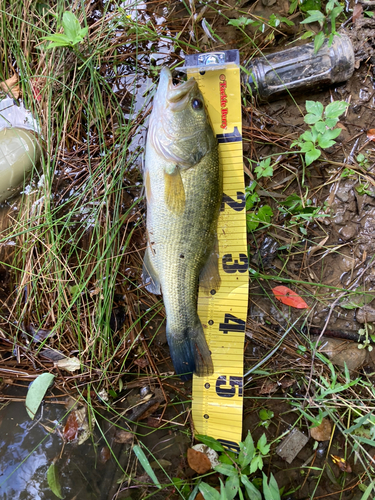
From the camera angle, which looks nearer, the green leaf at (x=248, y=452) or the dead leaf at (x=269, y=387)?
the green leaf at (x=248, y=452)

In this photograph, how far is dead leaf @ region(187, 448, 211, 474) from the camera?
7.47 feet

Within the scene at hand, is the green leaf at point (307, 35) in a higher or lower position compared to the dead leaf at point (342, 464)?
higher

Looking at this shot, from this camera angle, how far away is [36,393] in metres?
2.28

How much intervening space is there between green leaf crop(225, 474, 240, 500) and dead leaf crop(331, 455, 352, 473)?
866mm

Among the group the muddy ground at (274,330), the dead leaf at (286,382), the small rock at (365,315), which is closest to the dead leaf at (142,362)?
the muddy ground at (274,330)

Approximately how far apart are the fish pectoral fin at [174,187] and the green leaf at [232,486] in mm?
1891

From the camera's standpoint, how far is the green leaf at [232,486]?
2021mm

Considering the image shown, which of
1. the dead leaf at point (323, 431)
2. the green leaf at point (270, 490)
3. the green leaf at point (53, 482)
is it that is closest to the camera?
the green leaf at point (270, 490)

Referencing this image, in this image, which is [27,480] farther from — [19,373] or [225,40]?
[225,40]

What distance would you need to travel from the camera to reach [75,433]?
7.59 feet

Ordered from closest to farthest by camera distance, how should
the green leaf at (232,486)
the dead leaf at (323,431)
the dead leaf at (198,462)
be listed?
the green leaf at (232,486) < the dead leaf at (198,462) < the dead leaf at (323,431)

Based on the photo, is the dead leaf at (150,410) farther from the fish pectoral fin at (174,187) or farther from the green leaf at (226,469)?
the fish pectoral fin at (174,187)

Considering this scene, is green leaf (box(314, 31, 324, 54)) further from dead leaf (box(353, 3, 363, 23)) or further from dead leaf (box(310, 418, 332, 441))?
dead leaf (box(310, 418, 332, 441))

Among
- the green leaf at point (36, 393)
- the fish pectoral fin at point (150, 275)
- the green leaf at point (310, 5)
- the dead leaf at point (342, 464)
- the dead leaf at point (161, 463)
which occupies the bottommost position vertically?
the dead leaf at point (342, 464)
